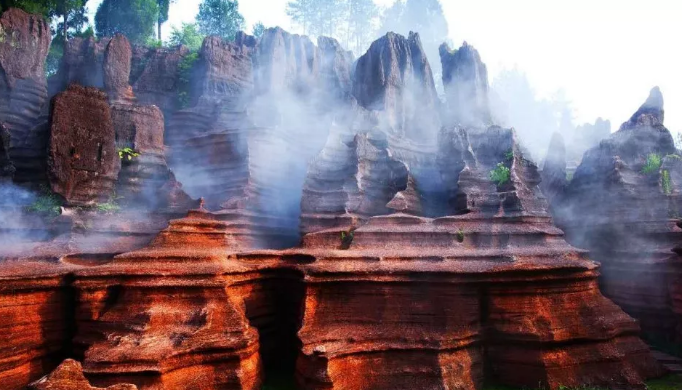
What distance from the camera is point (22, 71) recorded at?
2411cm

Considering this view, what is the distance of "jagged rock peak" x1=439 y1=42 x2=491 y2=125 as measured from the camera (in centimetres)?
2680

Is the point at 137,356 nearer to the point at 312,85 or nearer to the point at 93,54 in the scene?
the point at 312,85

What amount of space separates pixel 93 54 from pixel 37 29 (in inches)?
217

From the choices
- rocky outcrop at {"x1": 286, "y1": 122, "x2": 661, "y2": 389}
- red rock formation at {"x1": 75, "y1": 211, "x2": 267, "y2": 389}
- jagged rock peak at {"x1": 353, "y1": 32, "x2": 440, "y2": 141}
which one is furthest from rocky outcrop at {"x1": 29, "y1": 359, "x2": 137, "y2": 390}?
jagged rock peak at {"x1": 353, "y1": 32, "x2": 440, "y2": 141}

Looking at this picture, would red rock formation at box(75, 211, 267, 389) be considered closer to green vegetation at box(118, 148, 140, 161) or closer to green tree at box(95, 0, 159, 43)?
green vegetation at box(118, 148, 140, 161)

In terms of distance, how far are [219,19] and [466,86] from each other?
36329mm

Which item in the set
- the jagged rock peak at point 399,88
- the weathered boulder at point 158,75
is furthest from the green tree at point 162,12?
the jagged rock peak at point 399,88

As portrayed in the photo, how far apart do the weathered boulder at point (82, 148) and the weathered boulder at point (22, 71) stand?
517cm

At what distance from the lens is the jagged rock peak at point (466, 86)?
26.8m

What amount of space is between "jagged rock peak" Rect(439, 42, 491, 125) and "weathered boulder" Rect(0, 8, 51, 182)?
22162mm

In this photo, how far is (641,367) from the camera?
511 inches

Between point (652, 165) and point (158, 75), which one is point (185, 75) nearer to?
point (158, 75)

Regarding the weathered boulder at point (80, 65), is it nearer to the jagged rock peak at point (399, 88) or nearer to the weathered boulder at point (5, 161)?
the weathered boulder at point (5, 161)

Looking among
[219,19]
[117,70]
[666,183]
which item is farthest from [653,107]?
[219,19]
